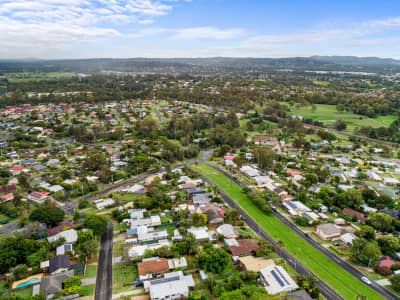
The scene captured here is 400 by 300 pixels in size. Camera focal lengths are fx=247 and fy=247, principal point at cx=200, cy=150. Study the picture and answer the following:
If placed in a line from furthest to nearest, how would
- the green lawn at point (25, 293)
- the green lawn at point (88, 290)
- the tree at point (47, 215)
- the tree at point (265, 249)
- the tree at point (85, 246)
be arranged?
the tree at point (47, 215) < the tree at point (265, 249) < the tree at point (85, 246) < the green lawn at point (88, 290) < the green lawn at point (25, 293)

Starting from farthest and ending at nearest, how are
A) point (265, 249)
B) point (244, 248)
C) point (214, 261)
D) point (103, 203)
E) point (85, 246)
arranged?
point (103, 203) < point (244, 248) < point (265, 249) < point (85, 246) < point (214, 261)

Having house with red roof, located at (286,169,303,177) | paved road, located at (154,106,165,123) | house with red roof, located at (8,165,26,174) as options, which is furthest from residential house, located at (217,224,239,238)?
paved road, located at (154,106,165,123)

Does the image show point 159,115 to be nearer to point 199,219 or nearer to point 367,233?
point 199,219

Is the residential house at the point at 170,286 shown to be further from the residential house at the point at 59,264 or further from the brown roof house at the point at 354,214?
the brown roof house at the point at 354,214

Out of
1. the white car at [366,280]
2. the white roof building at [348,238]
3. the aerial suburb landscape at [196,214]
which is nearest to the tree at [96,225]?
the aerial suburb landscape at [196,214]

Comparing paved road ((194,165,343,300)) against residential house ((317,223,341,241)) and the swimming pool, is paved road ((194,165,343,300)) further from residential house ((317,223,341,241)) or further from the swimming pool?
the swimming pool

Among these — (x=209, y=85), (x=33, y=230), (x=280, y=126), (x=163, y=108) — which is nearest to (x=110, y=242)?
(x=33, y=230)

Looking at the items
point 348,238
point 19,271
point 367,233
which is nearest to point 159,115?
point 19,271
